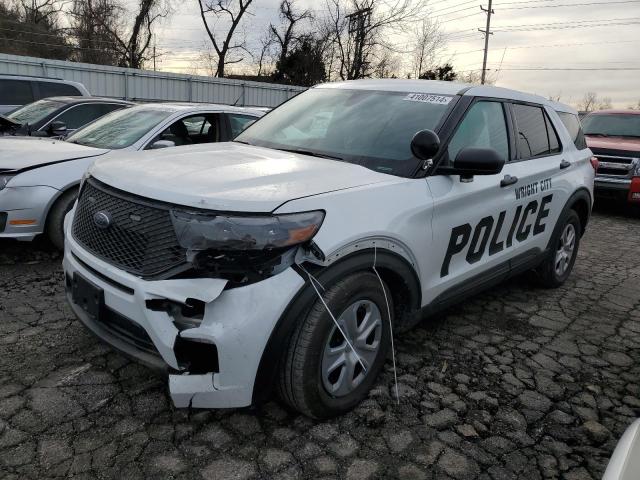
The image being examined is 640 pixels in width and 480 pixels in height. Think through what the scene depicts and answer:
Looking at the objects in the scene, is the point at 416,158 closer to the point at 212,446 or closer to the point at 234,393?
the point at 234,393

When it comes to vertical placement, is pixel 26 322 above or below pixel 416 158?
below

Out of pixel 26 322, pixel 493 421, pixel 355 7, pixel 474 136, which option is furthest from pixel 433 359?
pixel 355 7

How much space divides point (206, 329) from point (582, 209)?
4081mm

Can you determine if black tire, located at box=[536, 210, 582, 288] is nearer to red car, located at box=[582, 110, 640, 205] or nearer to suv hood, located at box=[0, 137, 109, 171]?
suv hood, located at box=[0, 137, 109, 171]

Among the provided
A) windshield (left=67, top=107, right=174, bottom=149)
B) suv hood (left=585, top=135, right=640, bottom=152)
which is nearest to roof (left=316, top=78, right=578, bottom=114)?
windshield (left=67, top=107, right=174, bottom=149)

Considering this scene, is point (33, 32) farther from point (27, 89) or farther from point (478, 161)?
point (478, 161)

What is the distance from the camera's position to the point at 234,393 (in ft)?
7.18

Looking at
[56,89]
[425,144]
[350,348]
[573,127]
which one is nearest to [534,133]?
[573,127]

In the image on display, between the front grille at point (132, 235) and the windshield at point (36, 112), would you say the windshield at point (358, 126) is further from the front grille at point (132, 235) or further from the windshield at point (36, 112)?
the windshield at point (36, 112)

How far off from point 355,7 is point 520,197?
1381 inches

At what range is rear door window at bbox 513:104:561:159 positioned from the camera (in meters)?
3.88

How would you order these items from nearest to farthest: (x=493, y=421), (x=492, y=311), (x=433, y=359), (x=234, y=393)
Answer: (x=234, y=393) → (x=493, y=421) → (x=433, y=359) → (x=492, y=311)

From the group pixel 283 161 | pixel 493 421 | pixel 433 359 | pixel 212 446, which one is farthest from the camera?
pixel 433 359

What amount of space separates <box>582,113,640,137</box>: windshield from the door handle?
8.36 metres
